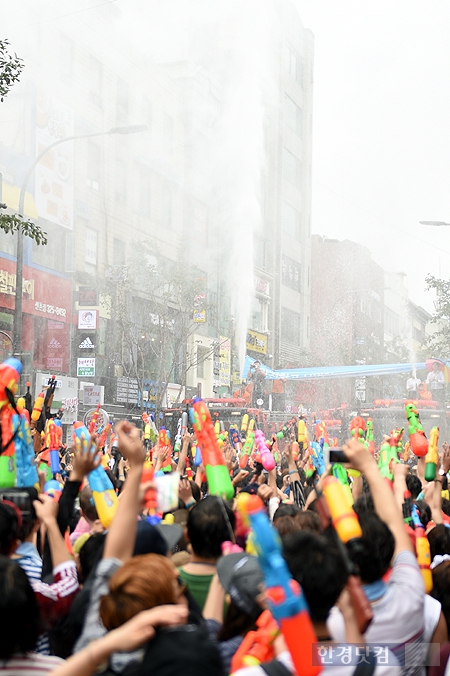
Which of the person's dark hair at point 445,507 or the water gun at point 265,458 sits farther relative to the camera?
the water gun at point 265,458

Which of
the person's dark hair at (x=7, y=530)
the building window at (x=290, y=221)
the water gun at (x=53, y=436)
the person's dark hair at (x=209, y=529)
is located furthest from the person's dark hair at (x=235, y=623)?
the building window at (x=290, y=221)

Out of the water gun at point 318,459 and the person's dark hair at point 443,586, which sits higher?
the water gun at point 318,459

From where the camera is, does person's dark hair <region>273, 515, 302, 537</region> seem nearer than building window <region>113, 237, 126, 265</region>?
Yes

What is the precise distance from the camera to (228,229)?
39844mm

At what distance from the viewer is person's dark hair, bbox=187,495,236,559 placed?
9.90 ft

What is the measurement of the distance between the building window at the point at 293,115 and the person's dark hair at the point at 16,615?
171 ft

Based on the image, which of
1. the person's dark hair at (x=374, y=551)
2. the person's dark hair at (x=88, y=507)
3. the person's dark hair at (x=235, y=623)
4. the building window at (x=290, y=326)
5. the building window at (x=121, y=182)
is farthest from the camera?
the building window at (x=290, y=326)

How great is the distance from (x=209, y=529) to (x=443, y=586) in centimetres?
87

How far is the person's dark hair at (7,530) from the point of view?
2777mm

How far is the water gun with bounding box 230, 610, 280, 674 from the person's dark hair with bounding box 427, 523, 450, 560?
1.73m

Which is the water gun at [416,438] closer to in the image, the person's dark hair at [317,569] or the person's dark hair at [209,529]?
the person's dark hair at [209,529]

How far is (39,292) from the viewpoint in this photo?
25.8 m

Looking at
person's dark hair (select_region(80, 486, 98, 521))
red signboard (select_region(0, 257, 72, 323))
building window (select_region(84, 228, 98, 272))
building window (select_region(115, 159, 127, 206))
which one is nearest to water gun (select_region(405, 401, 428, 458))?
person's dark hair (select_region(80, 486, 98, 521))

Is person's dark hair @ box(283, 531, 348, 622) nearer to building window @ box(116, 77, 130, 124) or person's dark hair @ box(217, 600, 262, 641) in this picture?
person's dark hair @ box(217, 600, 262, 641)
